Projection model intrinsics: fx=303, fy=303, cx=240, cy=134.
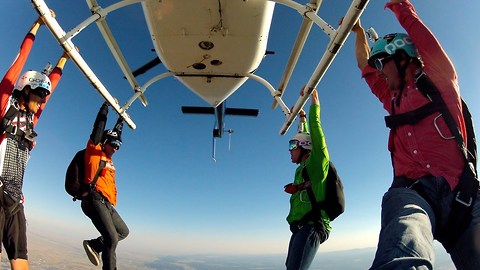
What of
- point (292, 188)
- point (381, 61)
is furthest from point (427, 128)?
point (292, 188)

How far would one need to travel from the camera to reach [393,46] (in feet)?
6.58

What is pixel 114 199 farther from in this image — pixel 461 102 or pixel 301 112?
pixel 461 102

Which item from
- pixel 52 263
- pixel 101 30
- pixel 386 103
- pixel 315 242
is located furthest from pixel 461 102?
pixel 52 263

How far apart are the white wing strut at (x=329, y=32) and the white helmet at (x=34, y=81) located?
328 centimetres

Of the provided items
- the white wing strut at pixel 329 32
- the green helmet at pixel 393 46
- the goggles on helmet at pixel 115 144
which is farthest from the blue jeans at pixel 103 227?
the green helmet at pixel 393 46

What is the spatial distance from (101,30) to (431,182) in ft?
15.9

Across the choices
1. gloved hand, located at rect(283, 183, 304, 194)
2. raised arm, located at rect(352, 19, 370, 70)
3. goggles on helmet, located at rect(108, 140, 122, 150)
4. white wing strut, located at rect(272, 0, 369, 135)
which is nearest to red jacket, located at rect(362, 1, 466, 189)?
raised arm, located at rect(352, 19, 370, 70)

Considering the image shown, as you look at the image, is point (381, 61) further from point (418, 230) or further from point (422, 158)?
point (418, 230)

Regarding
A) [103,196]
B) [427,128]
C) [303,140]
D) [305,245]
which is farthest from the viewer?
[103,196]

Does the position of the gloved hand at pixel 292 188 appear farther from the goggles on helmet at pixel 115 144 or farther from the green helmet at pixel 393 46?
the goggles on helmet at pixel 115 144

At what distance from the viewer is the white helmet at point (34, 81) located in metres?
3.76

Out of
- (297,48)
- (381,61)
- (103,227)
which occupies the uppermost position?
(297,48)

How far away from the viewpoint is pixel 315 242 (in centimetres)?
343

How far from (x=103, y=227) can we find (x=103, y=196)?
0.48 metres
